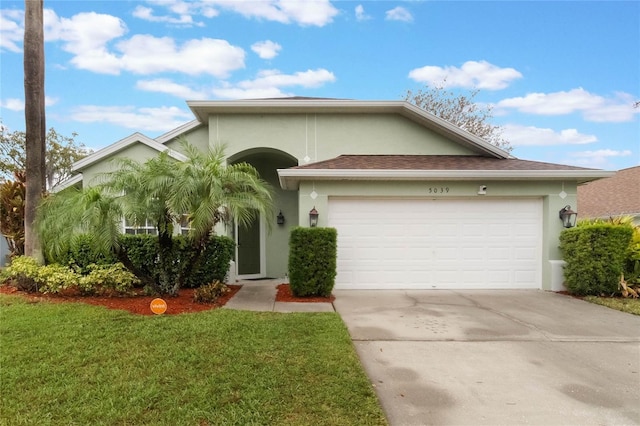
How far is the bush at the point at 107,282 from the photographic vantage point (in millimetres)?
7363

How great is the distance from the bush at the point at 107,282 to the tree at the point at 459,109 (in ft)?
76.4

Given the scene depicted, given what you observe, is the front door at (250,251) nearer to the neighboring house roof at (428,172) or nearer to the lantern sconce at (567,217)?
the neighboring house roof at (428,172)

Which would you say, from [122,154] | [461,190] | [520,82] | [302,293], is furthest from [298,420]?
[520,82]

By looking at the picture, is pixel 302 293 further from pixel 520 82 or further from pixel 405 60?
pixel 520 82

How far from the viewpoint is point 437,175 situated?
27.8 feet

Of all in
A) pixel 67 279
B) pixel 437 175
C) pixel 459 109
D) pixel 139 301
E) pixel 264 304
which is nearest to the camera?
pixel 139 301

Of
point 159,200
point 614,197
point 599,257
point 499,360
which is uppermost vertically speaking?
point 614,197

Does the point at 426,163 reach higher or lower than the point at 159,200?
higher

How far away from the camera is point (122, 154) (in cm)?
1030

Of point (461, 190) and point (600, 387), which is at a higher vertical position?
point (461, 190)

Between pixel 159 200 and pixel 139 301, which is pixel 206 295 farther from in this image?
pixel 159 200

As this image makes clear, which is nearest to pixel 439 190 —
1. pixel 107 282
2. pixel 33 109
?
pixel 107 282

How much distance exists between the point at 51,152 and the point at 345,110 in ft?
98.4

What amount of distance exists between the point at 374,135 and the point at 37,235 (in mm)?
9341
